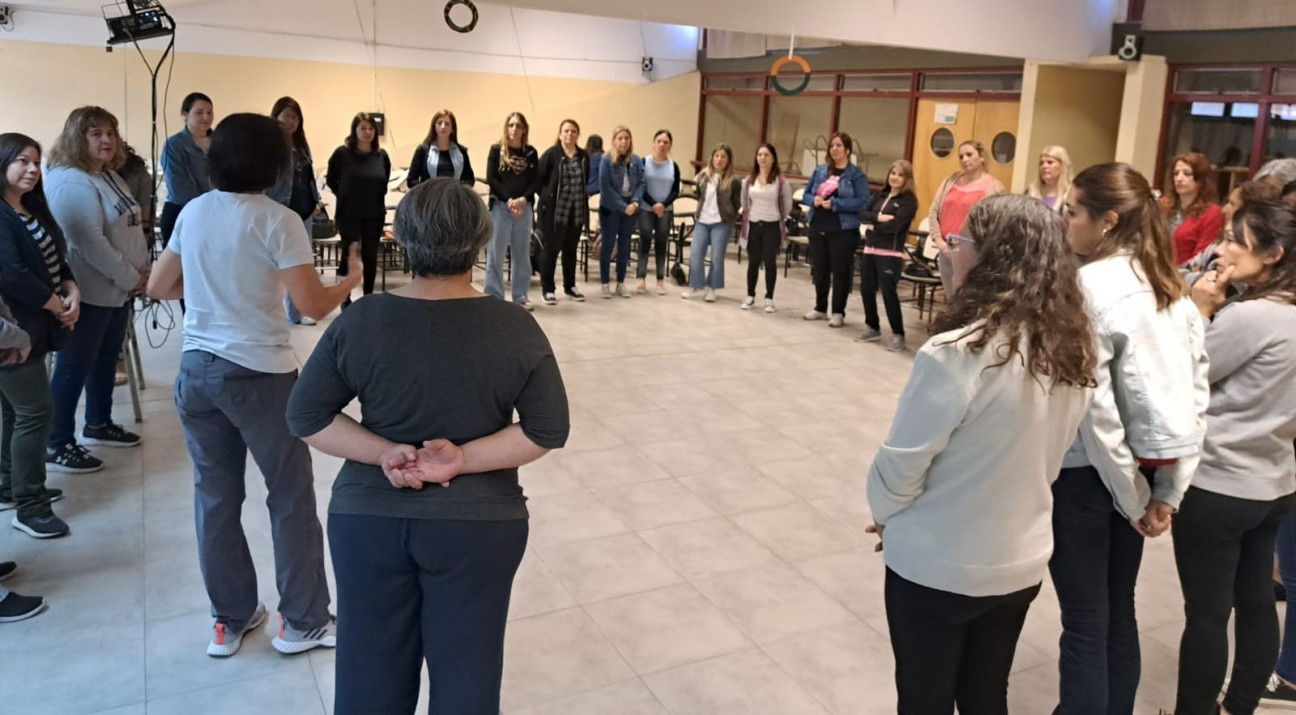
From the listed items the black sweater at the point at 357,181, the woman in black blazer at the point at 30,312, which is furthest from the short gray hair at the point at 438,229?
the black sweater at the point at 357,181

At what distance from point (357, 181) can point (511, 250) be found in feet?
4.25

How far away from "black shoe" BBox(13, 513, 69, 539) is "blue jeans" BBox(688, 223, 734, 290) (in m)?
5.47

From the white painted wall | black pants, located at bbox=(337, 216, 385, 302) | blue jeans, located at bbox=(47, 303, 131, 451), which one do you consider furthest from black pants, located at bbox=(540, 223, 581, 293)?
blue jeans, located at bbox=(47, 303, 131, 451)

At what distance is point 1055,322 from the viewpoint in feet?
5.53

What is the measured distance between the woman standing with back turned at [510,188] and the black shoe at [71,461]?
3.33 meters

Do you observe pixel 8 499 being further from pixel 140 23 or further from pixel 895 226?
pixel 895 226

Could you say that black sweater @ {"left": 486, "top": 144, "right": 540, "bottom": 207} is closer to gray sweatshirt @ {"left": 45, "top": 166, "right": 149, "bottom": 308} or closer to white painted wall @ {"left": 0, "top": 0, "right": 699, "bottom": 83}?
white painted wall @ {"left": 0, "top": 0, "right": 699, "bottom": 83}

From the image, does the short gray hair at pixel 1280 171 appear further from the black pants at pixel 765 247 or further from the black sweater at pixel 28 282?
the black sweater at pixel 28 282

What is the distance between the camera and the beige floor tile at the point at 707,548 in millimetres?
3375

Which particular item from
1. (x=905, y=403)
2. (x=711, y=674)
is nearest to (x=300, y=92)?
(x=711, y=674)

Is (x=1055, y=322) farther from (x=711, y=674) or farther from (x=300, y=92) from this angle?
(x=300, y=92)

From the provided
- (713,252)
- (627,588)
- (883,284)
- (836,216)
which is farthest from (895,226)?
(627,588)

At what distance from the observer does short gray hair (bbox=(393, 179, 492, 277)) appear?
65.7 inches

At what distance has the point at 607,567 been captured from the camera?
3.32 meters
